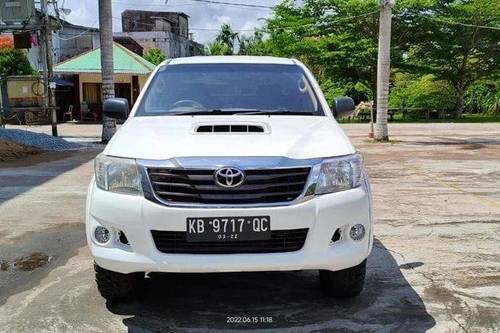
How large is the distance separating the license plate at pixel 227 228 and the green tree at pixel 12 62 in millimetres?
31789

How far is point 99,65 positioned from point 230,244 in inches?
1239

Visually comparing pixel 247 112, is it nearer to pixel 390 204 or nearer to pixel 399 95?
pixel 390 204

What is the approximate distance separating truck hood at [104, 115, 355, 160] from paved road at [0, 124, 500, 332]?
1.12m

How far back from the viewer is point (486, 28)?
33281 mm

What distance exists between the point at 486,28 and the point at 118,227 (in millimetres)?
34161

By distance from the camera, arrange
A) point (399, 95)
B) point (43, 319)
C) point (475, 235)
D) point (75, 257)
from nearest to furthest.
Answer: point (43, 319) → point (75, 257) → point (475, 235) → point (399, 95)

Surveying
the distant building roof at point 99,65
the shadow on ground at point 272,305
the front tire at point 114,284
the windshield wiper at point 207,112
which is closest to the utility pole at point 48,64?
the distant building roof at point 99,65

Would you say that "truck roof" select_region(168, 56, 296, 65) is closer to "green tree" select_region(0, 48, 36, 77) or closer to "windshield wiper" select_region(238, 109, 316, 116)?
"windshield wiper" select_region(238, 109, 316, 116)

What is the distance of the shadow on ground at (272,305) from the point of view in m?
3.72

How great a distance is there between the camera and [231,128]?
398 cm

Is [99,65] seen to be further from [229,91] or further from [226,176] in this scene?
[226,176]

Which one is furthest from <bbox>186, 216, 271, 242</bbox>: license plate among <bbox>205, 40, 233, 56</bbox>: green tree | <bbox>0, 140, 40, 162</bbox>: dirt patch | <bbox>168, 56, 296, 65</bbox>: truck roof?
<bbox>205, 40, 233, 56</bbox>: green tree

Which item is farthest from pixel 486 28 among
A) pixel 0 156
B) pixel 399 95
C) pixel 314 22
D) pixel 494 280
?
pixel 494 280

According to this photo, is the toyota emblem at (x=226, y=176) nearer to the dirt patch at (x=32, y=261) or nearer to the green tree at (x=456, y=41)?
the dirt patch at (x=32, y=261)
